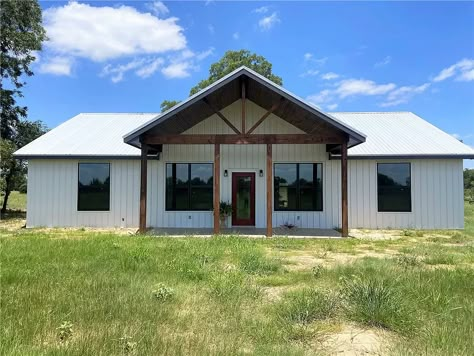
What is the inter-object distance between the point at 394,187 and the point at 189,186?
8.40m

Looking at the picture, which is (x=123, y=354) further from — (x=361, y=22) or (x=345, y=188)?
(x=361, y=22)

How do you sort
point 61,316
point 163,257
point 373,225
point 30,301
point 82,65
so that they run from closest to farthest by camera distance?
point 61,316
point 30,301
point 163,257
point 373,225
point 82,65

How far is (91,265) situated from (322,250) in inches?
226

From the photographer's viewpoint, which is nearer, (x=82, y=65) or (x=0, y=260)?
(x=0, y=260)

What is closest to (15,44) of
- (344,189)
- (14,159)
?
(14,159)

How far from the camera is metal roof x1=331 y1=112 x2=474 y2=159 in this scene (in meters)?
14.5

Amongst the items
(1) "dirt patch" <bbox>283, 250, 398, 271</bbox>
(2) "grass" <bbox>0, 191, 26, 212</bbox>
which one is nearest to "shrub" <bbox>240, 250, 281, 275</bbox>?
(1) "dirt patch" <bbox>283, 250, 398, 271</bbox>

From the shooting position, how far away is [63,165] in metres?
15.0

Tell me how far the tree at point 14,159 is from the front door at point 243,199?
11.7m

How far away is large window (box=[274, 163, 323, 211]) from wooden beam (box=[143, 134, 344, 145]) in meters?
2.69

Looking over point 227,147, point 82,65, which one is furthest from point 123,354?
point 82,65

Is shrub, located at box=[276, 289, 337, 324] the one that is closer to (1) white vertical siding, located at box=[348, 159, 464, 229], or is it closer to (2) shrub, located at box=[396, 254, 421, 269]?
(2) shrub, located at box=[396, 254, 421, 269]

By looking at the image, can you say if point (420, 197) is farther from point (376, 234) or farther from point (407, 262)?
point (407, 262)

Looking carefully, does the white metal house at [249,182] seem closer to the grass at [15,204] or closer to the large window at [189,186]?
the large window at [189,186]
